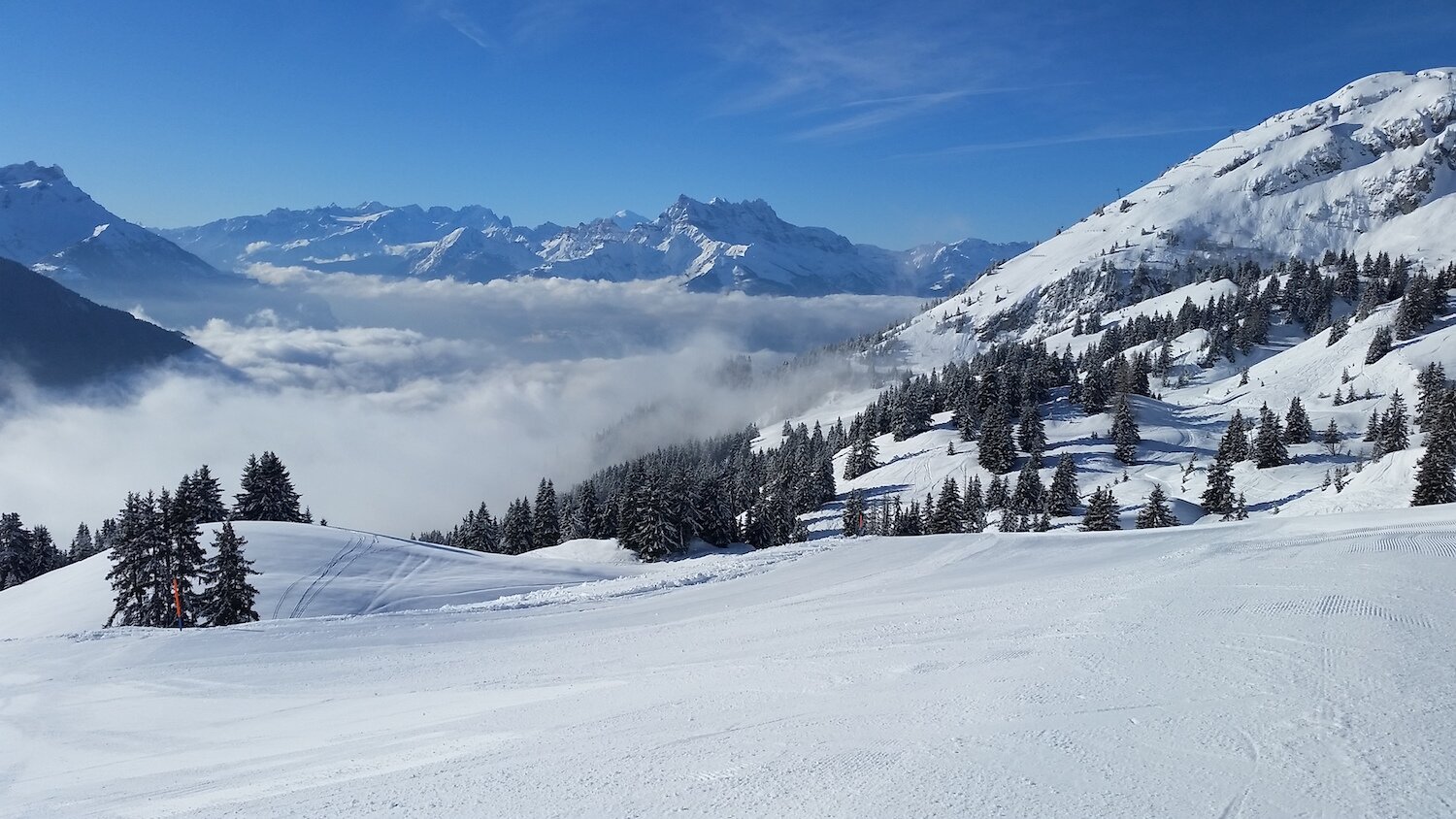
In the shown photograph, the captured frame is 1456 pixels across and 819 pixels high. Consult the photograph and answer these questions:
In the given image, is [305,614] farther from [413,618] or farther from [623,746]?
[623,746]

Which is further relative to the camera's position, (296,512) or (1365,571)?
(296,512)

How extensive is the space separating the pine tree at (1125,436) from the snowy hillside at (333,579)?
6679 cm

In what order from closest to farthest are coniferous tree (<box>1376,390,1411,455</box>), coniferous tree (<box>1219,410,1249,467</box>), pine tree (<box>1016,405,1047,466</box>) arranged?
1. coniferous tree (<box>1376,390,1411,455</box>)
2. coniferous tree (<box>1219,410,1249,467</box>)
3. pine tree (<box>1016,405,1047,466</box>)

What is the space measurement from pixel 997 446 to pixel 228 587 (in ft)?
235

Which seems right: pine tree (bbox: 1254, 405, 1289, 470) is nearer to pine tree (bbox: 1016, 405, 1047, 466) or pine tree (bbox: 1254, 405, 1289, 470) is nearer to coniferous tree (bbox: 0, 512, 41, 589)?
pine tree (bbox: 1016, 405, 1047, 466)

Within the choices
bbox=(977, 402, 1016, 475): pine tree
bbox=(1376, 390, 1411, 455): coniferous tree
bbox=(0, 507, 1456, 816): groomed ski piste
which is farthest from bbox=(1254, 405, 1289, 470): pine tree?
bbox=(0, 507, 1456, 816): groomed ski piste

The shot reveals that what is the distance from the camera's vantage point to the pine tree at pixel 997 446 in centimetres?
8069

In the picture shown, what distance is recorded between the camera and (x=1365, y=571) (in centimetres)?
1312

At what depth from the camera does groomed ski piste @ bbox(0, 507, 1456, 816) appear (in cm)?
620

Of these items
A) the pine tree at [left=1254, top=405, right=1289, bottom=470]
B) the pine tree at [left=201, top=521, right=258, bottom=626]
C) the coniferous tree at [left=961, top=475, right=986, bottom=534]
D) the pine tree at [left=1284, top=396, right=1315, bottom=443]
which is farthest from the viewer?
the pine tree at [left=1284, top=396, right=1315, bottom=443]

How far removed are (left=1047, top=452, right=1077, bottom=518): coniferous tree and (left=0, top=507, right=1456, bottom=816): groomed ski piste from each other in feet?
152

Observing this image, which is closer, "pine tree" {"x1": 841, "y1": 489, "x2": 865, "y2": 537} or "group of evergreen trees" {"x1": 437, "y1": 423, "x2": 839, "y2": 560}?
"group of evergreen trees" {"x1": 437, "y1": 423, "x2": 839, "y2": 560}

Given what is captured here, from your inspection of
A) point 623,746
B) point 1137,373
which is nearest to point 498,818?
point 623,746

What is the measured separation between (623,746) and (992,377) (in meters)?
95.9
